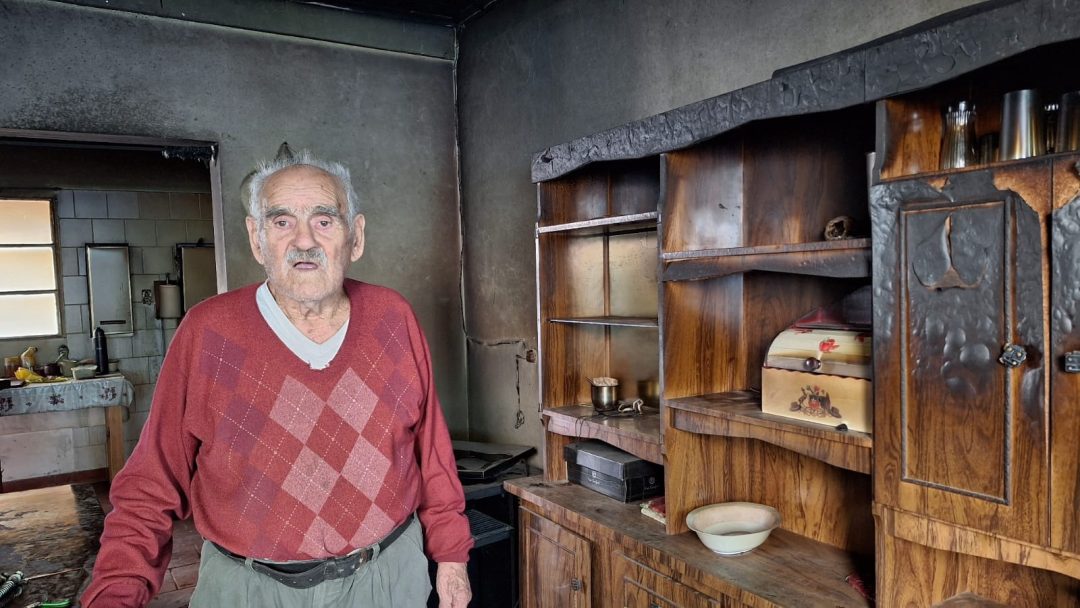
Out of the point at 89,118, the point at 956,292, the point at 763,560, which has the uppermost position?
the point at 89,118

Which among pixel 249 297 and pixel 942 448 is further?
pixel 249 297

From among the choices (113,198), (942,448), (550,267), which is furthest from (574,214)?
(113,198)

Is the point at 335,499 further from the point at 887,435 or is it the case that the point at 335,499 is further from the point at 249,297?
the point at 887,435

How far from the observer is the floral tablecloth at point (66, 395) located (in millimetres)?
5203

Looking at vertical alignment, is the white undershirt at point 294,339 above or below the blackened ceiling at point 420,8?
below

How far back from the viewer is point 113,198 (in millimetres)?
6086

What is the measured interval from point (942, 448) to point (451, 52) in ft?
11.3

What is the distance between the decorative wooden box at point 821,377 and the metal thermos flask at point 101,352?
5686 mm

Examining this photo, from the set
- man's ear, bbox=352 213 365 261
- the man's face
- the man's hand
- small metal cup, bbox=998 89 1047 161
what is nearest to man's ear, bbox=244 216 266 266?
the man's face

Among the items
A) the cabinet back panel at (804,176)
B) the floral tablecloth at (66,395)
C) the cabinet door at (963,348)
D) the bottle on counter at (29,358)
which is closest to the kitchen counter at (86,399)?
the floral tablecloth at (66,395)

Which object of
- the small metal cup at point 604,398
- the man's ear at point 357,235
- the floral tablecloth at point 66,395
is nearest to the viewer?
the man's ear at point 357,235

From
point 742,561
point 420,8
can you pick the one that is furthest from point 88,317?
point 742,561

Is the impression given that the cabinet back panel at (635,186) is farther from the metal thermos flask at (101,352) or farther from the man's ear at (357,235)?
the metal thermos flask at (101,352)

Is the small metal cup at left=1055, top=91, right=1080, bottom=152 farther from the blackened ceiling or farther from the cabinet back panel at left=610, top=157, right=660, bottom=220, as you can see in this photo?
the blackened ceiling
